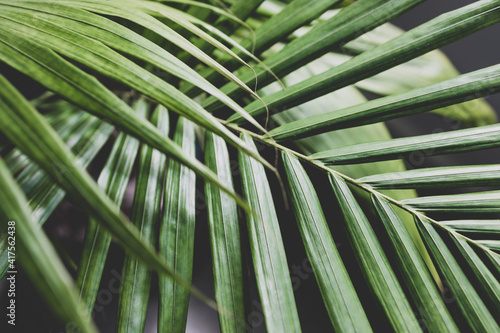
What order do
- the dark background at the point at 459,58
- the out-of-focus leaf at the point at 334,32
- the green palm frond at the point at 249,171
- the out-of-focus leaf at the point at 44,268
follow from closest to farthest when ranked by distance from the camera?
1. the out-of-focus leaf at the point at 44,268
2. the green palm frond at the point at 249,171
3. the out-of-focus leaf at the point at 334,32
4. the dark background at the point at 459,58

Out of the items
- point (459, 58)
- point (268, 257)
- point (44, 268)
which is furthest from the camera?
point (459, 58)

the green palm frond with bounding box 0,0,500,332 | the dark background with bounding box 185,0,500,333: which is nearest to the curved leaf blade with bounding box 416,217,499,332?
the green palm frond with bounding box 0,0,500,332

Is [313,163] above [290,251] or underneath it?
above

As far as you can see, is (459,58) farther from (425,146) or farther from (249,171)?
(249,171)

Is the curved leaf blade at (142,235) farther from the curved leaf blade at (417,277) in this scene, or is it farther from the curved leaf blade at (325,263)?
the curved leaf blade at (417,277)

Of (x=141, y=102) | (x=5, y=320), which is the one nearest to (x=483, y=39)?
(x=141, y=102)

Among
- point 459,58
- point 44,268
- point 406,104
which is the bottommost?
point 44,268

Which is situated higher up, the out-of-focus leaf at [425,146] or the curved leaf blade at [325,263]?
the out-of-focus leaf at [425,146]

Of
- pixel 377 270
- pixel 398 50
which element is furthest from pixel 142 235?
pixel 398 50

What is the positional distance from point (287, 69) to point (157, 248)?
303mm

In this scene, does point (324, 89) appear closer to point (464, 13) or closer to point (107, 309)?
point (464, 13)

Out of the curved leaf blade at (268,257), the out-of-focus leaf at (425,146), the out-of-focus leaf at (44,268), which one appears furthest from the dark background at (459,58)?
the out-of-focus leaf at (44,268)

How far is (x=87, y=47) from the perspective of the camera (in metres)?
0.26

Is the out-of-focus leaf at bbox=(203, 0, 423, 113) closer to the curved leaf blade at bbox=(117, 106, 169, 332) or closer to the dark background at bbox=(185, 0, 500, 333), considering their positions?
the curved leaf blade at bbox=(117, 106, 169, 332)
